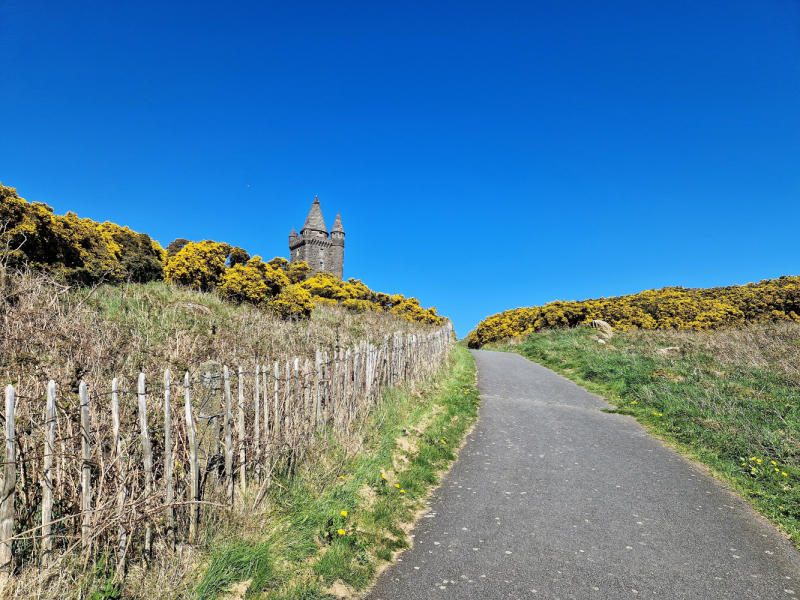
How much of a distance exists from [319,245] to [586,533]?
235 ft

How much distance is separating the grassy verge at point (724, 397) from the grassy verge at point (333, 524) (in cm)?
442

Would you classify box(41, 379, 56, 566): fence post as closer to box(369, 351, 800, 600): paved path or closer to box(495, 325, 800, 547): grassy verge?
box(369, 351, 800, 600): paved path

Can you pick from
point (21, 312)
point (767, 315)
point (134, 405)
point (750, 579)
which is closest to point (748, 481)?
point (750, 579)

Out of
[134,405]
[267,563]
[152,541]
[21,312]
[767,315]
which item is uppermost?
[767,315]

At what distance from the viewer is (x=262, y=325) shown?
11195 mm

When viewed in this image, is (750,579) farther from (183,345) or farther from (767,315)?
(767,315)

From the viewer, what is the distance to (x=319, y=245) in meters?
72.9

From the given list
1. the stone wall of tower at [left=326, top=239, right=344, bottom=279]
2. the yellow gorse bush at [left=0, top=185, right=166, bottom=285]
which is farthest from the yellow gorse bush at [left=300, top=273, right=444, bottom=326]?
the stone wall of tower at [left=326, top=239, right=344, bottom=279]

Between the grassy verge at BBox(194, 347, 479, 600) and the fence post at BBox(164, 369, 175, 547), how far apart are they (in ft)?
1.28

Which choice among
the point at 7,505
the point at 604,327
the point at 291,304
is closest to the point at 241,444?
the point at 7,505

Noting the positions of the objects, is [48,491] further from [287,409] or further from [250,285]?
[250,285]

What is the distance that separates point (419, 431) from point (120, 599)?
17.6 feet

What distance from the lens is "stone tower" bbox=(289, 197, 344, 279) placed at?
237 ft

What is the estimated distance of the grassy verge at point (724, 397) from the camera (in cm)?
587
